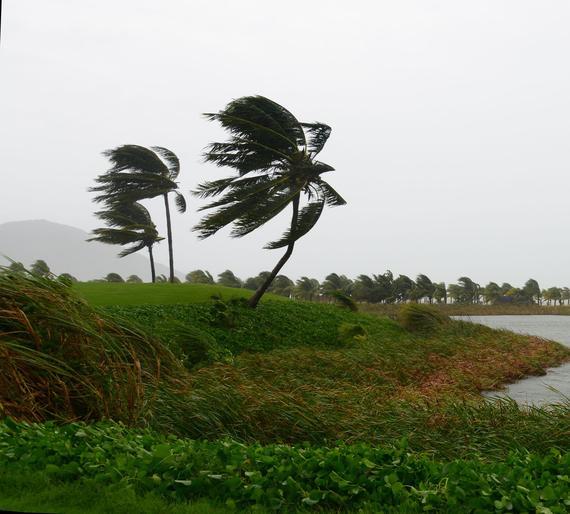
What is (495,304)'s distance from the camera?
104m

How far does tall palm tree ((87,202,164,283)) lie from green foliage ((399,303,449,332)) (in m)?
14.0

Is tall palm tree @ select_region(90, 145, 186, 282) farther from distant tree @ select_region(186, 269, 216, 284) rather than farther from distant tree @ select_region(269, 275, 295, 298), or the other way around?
distant tree @ select_region(269, 275, 295, 298)

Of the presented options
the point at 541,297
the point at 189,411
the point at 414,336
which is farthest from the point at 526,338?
the point at 541,297

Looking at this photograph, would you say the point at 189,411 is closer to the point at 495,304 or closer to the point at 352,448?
the point at 352,448

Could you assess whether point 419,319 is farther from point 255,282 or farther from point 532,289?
point 532,289

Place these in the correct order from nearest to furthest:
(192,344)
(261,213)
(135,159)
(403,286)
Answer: (192,344) → (261,213) → (135,159) → (403,286)

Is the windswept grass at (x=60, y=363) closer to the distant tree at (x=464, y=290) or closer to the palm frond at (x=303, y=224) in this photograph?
the palm frond at (x=303, y=224)

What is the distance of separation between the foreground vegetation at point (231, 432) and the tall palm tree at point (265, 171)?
24.9ft

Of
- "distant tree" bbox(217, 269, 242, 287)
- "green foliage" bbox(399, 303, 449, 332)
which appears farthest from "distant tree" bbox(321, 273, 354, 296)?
"green foliage" bbox(399, 303, 449, 332)

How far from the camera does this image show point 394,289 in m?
69.7

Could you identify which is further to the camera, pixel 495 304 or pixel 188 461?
pixel 495 304

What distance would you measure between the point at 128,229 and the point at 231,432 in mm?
26084

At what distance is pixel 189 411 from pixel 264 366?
23.7 feet

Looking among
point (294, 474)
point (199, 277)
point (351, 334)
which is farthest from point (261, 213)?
point (199, 277)
